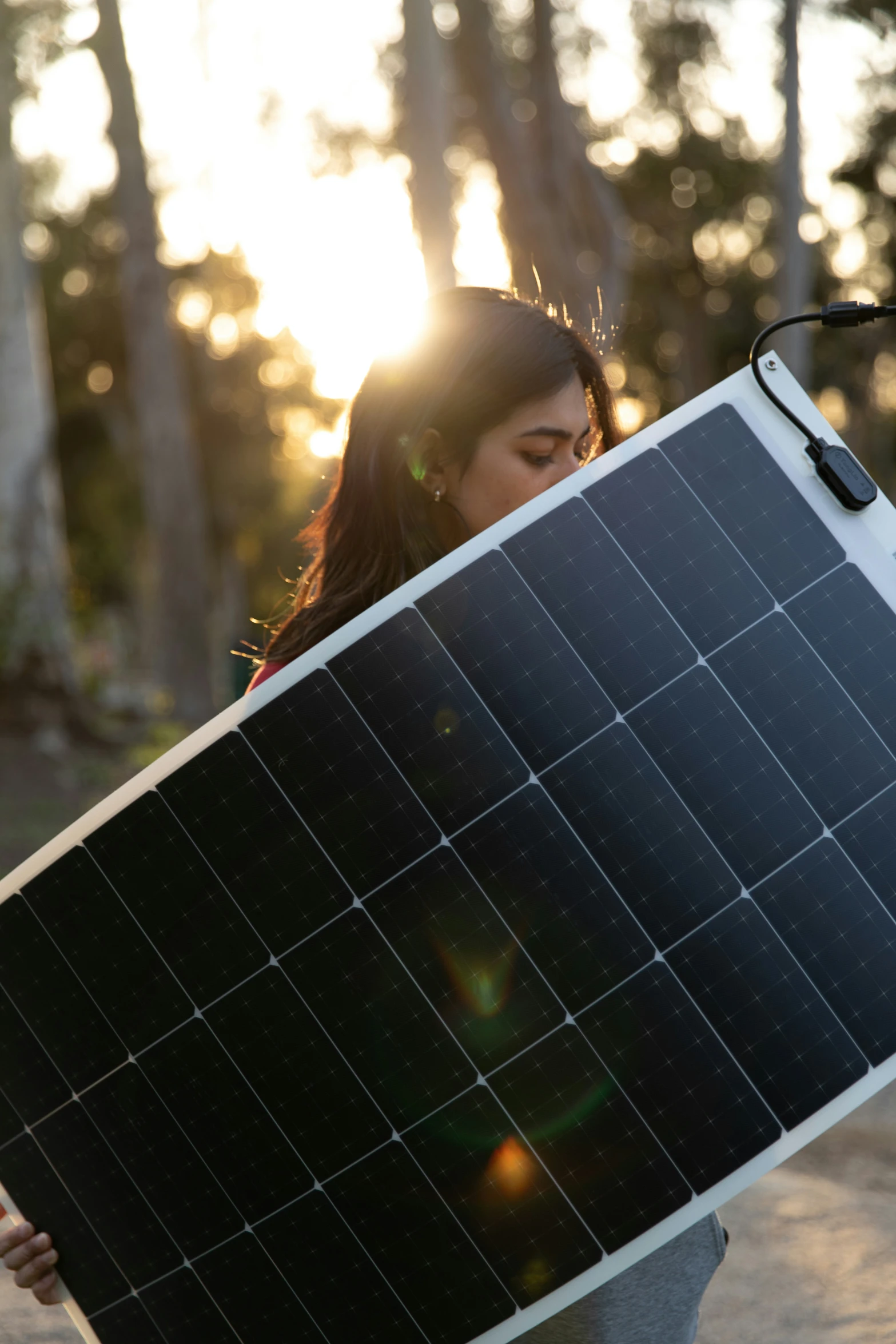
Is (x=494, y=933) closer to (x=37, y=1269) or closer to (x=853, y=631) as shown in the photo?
(x=853, y=631)

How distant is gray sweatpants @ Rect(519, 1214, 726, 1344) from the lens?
7.68 feet

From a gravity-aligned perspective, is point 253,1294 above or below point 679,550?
below

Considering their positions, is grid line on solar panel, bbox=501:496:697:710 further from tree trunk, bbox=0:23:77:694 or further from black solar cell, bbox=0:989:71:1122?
tree trunk, bbox=0:23:77:694

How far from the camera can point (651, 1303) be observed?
2.41 metres

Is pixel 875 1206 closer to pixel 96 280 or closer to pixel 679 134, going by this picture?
pixel 679 134

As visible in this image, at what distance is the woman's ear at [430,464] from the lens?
2.78m

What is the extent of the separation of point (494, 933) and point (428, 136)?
27.7 ft

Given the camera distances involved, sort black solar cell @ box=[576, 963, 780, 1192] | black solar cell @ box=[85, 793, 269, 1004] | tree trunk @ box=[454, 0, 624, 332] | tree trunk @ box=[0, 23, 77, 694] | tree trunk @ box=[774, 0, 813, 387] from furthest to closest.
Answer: tree trunk @ box=[774, 0, 813, 387]
tree trunk @ box=[0, 23, 77, 694]
tree trunk @ box=[454, 0, 624, 332]
black solar cell @ box=[85, 793, 269, 1004]
black solar cell @ box=[576, 963, 780, 1192]

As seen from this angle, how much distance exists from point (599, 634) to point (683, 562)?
205 millimetres

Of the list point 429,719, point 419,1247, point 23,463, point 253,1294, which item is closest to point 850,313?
point 429,719

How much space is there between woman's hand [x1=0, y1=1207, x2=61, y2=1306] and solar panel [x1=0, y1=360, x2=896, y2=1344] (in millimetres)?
38

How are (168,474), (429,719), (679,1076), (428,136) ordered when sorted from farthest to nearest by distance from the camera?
1. (168,474)
2. (428,136)
3. (429,719)
4. (679,1076)

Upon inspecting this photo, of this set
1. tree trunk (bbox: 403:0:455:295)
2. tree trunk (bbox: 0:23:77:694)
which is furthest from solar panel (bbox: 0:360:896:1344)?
tree trunk (bbox: 0:23:77:694)

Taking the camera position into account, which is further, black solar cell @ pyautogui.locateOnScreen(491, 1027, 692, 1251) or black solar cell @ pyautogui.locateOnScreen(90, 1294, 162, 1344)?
black solar cell @ pyautogui.locateOnScreen(90, 1294, 162, 1344)
